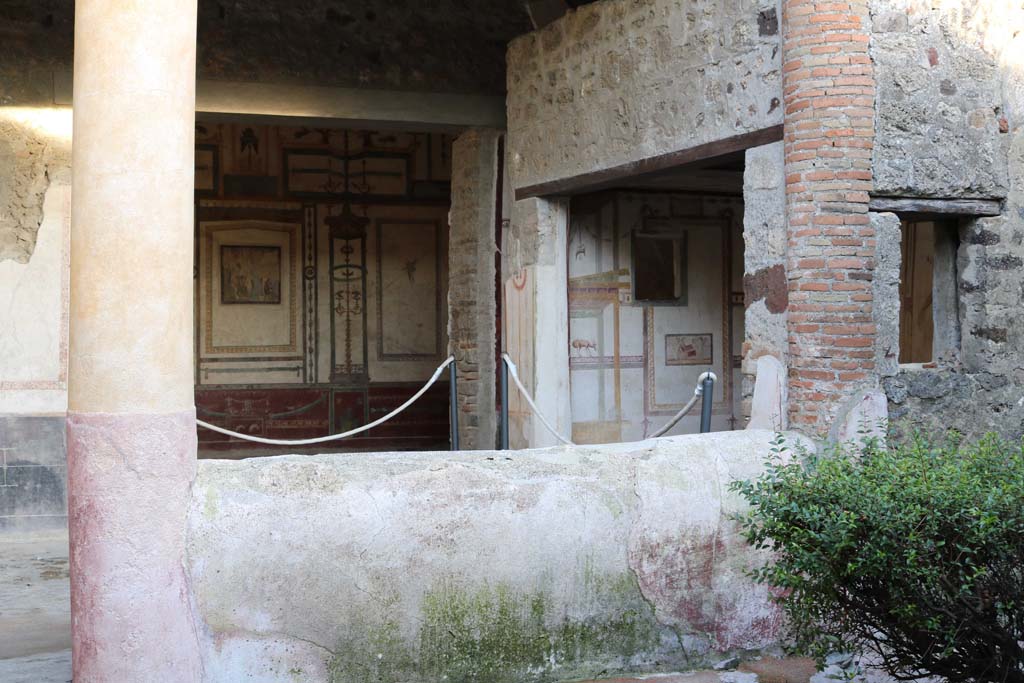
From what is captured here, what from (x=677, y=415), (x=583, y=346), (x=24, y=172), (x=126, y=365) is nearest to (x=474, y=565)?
(x=126, y=365)

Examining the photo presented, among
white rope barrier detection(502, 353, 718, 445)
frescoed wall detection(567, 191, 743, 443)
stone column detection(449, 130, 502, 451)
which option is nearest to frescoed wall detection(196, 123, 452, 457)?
stone column detection(449, 130, 502, 451)

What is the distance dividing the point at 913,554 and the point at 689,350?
5.32 metres

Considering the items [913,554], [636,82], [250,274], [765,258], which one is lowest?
[913,554]

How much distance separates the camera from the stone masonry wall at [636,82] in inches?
225

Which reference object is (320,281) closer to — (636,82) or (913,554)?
(636,82)

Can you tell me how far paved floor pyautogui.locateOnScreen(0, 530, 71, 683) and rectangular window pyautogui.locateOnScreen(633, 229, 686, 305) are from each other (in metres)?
4.30

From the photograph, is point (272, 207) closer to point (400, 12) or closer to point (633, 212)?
point (400, 12)

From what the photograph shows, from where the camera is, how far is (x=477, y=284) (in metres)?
8.73

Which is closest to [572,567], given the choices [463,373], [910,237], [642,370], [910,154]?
[910,154]

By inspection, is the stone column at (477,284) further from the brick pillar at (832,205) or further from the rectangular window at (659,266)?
the brick pillar at (832,205)

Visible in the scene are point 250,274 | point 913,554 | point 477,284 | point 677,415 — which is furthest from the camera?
point 250,274

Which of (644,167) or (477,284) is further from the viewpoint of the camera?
(477,284)

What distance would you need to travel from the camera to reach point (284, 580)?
368cm

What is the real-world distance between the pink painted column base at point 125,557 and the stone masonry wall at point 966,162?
3441 mm
